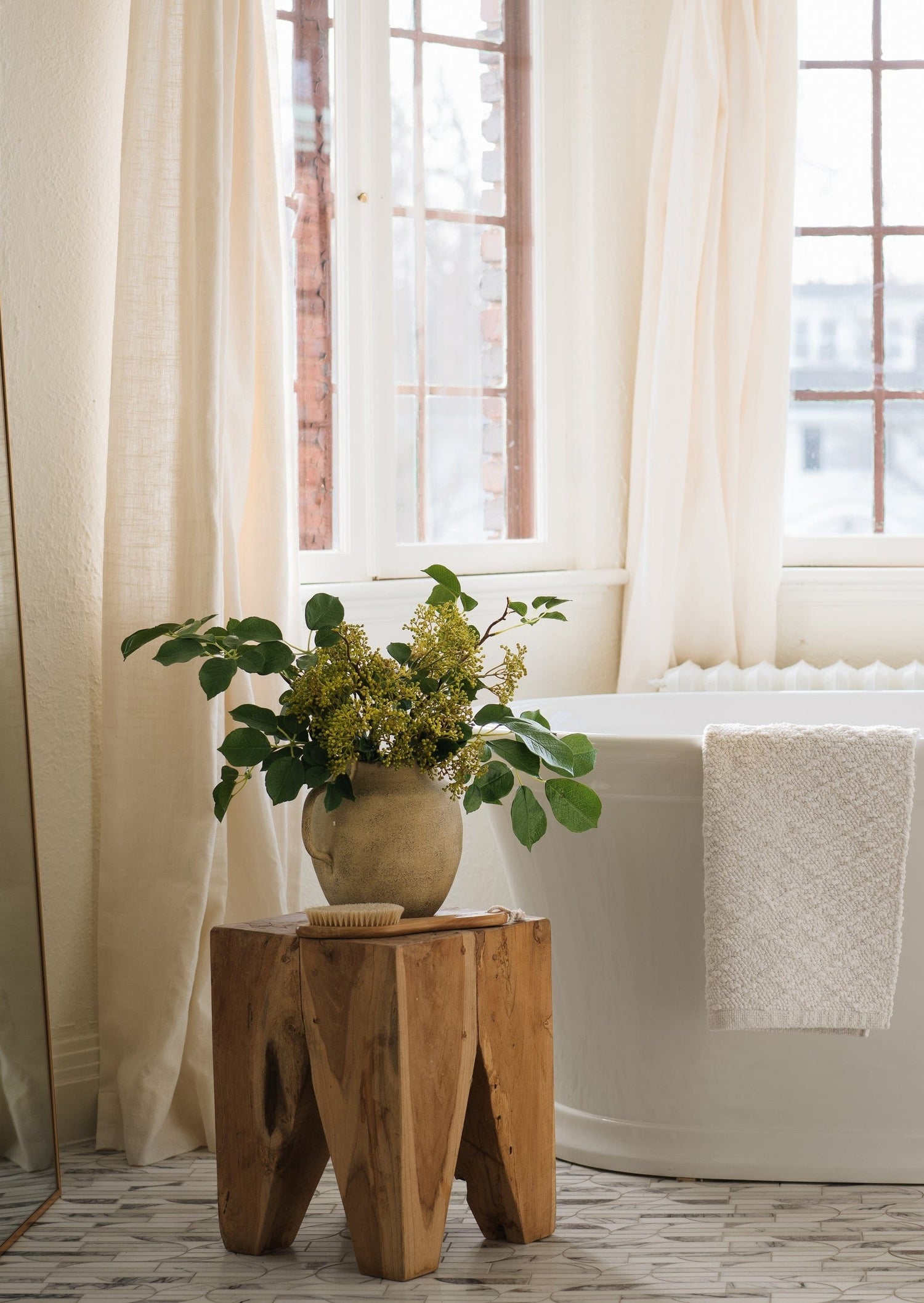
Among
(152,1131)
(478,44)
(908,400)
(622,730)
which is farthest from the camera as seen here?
(908,400)

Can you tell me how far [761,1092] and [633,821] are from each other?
16.7 inches

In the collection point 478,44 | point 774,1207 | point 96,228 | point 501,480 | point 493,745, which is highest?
point 478,44

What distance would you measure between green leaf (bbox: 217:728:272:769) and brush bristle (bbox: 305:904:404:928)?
8.0 inches

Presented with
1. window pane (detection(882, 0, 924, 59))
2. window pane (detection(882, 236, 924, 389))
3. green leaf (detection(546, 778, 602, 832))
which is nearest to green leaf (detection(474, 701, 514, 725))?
green leaf (detection(546, 778, 602, 832))

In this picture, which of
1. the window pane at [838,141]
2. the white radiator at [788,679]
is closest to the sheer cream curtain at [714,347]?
the white radiator at [788,679]

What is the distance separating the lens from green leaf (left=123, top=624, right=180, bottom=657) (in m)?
1.80

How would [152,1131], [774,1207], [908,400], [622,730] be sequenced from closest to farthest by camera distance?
[774,1207] < [152,1131] < [622,730] < [908,400]

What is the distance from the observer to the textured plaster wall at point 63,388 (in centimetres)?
220

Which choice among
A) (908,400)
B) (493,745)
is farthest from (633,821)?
(908,400)

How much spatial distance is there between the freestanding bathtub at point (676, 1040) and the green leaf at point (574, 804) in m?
0.20

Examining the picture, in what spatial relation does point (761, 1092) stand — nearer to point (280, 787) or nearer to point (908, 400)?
point (280, 787)

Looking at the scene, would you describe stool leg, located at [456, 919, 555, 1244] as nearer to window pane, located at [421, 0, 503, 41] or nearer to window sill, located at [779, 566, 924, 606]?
window sill, located at [779, 566, 924, 606]

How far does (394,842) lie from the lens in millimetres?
1752

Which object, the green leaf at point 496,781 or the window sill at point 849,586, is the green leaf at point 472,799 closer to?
the green leaf at point 496,781
